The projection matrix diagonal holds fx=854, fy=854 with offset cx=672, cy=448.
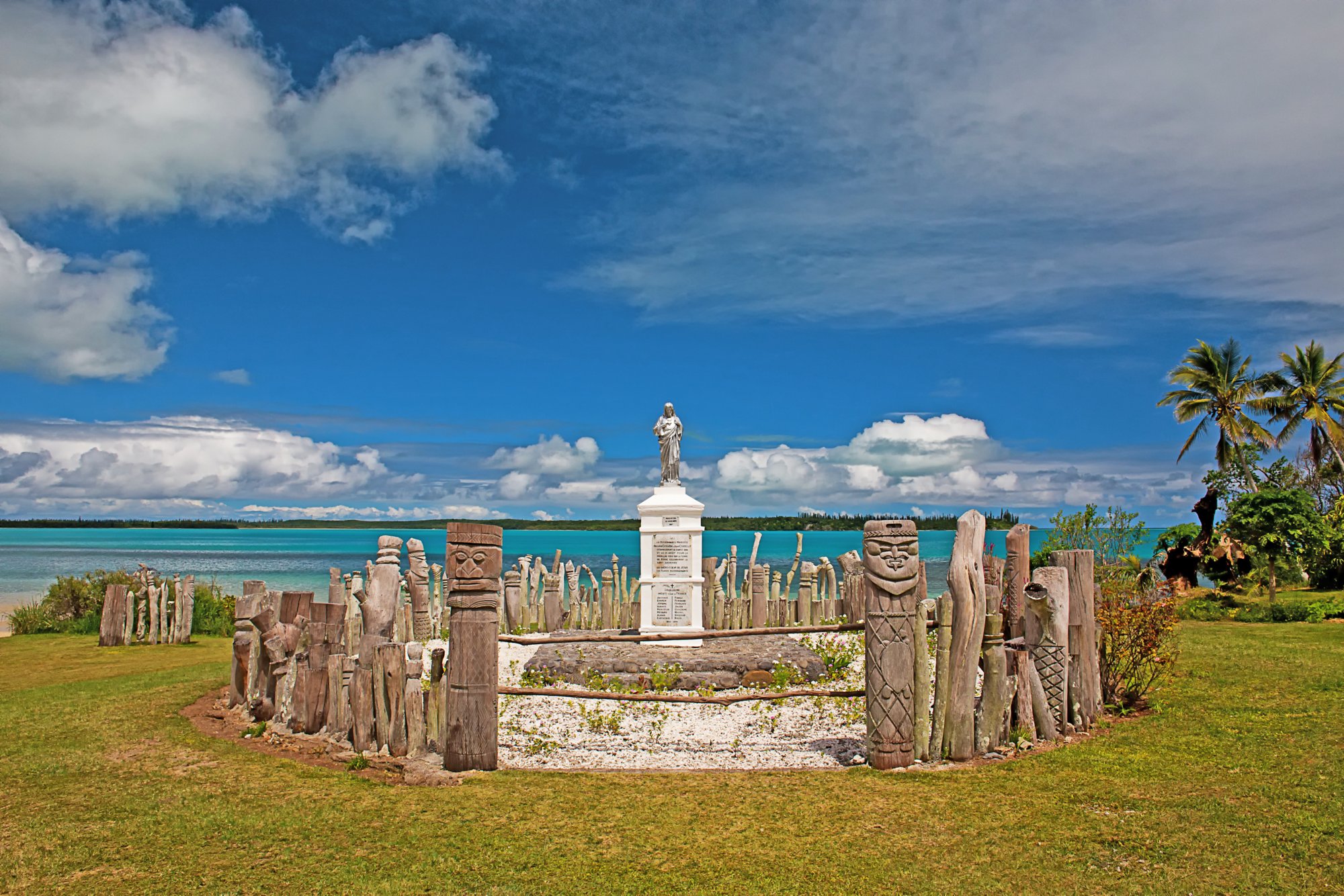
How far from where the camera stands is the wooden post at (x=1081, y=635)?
8.44m

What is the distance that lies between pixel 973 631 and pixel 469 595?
436 centimetres

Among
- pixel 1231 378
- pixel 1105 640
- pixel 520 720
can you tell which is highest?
pixel 1231 378

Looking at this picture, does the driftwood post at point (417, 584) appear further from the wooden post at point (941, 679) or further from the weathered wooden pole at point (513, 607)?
the wooden post at point (941, 679)

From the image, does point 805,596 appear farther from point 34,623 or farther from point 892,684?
point 34,623

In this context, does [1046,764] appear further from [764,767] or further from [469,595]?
[469,595]

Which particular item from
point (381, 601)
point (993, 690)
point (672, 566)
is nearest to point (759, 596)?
point (672, 566)

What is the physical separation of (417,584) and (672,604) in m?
4.22

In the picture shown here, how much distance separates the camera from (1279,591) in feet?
76.0

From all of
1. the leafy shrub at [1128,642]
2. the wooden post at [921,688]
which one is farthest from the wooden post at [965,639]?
the leafy shrub at [1128,642]

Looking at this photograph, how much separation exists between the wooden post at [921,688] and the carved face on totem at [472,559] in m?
3.63

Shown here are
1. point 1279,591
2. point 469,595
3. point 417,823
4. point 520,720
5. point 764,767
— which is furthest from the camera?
point 1279,591

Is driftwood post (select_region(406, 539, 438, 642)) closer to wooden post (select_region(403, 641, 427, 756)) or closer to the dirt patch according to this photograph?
the dirt patch

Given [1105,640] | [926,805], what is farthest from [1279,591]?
[926,805]

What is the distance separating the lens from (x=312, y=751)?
25.6 feet
